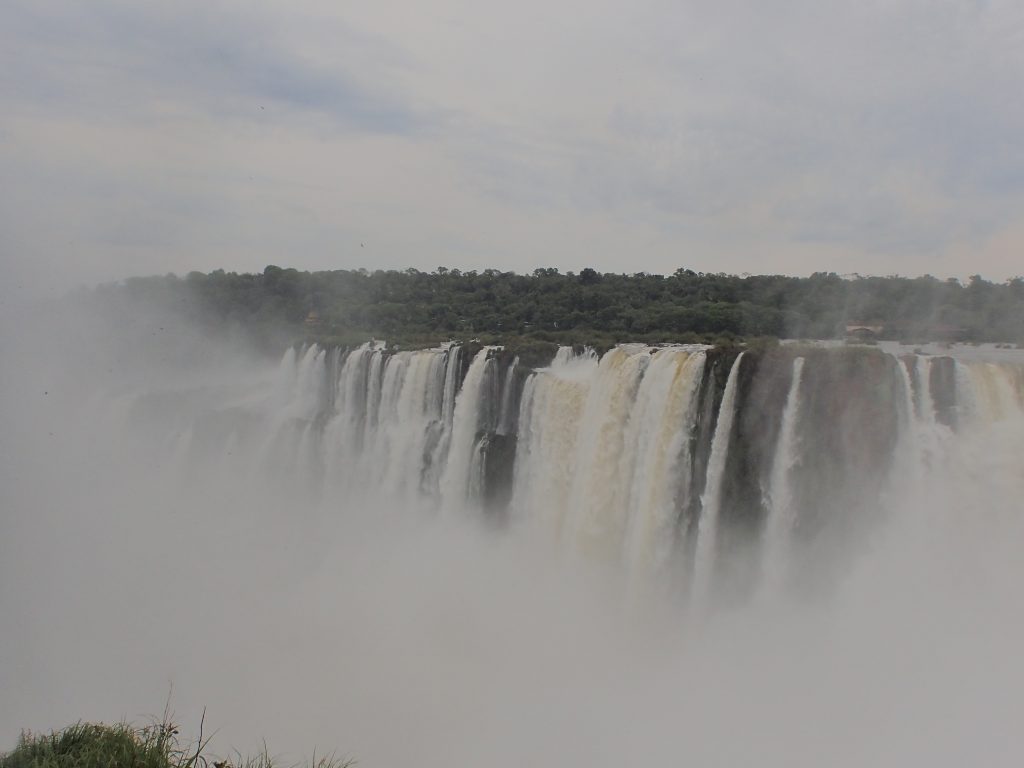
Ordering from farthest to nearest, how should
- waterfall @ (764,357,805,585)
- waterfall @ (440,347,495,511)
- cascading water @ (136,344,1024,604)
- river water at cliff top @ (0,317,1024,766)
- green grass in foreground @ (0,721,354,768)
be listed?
waterfall @ (440,347,495,511), waterfall @ (764,357,805,585), cascading water @ (136,344,1024,604), river water at cliff top @ (0,317,1024,766), green grass in foreground @ (0,721,354,768)

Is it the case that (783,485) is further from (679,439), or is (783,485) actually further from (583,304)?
(583,304)

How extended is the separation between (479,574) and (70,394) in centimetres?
2399

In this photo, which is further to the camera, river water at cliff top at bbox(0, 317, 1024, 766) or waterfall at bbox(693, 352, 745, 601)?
waterfall at bbox(693, 352, 745, 601)

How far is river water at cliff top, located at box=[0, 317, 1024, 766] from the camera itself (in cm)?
909

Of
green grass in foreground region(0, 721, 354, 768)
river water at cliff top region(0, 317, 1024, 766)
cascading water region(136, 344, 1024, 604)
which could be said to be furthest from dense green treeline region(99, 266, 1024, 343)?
green grass in foreground region(0, 721, 354, 768)

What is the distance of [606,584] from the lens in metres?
12.7

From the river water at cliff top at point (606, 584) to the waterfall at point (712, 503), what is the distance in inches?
1.9

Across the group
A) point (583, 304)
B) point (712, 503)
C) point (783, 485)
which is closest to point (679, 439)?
point (712, 503)

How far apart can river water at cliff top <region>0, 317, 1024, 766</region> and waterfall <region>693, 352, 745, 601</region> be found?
47 millimetres

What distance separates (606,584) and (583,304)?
20.5 m

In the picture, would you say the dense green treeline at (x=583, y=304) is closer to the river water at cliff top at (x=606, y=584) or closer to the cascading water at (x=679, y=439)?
the river water at cliff top at (x=606, y=584)

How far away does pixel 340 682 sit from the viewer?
11.6m

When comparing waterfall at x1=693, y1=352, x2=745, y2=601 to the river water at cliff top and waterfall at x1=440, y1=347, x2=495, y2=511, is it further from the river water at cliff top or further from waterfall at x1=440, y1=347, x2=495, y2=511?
waterfall at x1=440, y1=347, x2=495, y2=511

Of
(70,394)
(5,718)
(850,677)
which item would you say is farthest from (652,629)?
Answer: (70,394)
